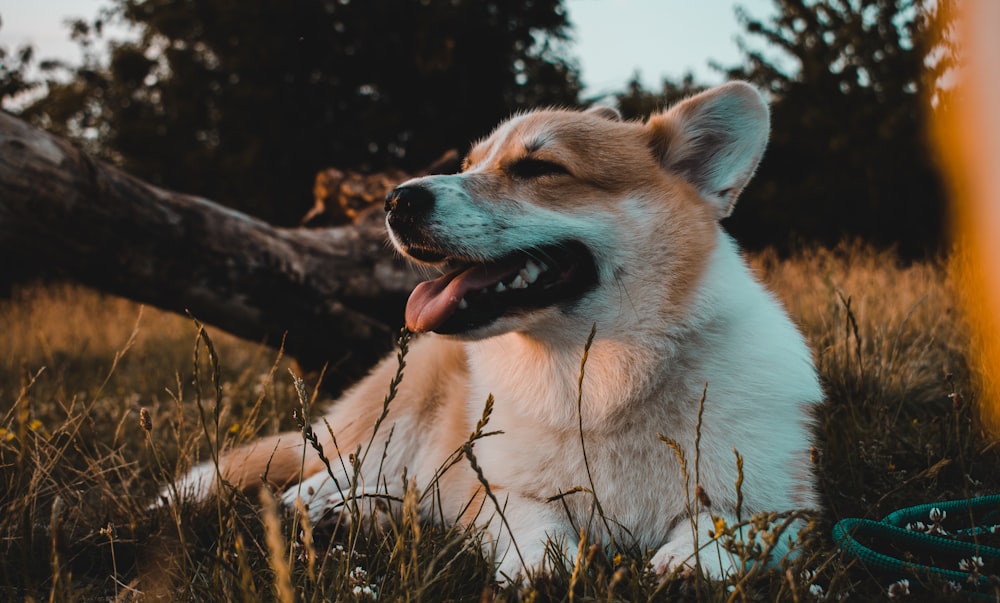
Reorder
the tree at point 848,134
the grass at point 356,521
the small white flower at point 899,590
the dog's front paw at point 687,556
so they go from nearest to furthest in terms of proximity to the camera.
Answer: the grass at point 356,521, the small white flower at point 899,590, the dog's front paw at point 687,556, the tree at point 848,134

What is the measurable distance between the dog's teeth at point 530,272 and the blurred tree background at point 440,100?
33.5ft

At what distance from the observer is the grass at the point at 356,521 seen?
1577 millimetres

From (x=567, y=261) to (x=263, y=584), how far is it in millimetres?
1374

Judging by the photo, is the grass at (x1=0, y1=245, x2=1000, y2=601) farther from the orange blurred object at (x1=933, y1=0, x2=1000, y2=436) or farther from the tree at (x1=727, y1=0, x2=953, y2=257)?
the tree at (x1=727, y1=0, x2=953, y2=257)

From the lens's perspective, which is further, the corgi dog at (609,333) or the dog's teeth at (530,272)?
the dog's teeth at (530,272)

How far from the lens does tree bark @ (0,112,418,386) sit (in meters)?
3.37

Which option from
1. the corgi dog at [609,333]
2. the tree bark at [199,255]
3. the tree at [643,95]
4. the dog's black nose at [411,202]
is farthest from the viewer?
the tree at [643,95]

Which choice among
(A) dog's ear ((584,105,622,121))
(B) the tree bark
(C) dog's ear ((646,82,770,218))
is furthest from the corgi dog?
(B) the tree bark

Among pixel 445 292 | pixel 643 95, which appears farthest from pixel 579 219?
pixel 643 95

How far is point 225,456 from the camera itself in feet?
9.21

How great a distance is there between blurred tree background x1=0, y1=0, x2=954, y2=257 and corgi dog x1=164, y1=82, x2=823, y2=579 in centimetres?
997

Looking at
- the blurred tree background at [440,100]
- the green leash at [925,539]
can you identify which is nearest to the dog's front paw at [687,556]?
the green leash at [925,539]

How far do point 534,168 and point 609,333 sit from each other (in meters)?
0.72

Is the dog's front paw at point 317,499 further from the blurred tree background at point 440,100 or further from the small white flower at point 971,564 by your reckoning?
the blurred tree background at point 440,100
